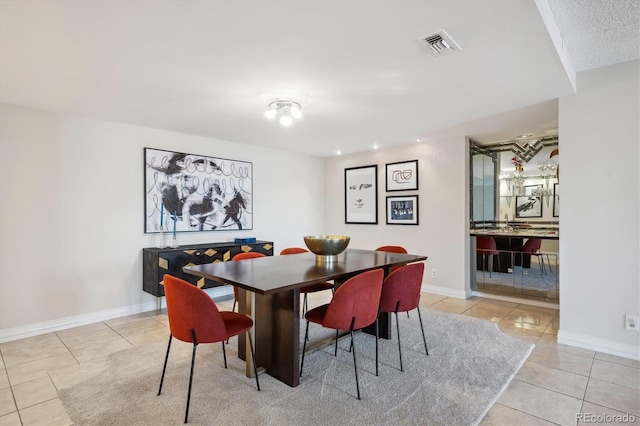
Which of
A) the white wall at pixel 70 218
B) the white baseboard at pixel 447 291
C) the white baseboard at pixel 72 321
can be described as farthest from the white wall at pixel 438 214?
the white baseboard at pixel 72 321

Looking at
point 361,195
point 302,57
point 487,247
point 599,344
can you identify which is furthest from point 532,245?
point 302,57

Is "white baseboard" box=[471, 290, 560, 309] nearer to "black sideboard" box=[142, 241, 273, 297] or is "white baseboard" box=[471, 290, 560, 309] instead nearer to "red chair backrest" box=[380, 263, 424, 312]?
"red chair backrest" box=[380, 263, 424, 312]

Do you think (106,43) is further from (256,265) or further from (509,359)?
(509,359)

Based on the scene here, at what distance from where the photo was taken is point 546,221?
479 cm

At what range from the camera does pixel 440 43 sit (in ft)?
7.00

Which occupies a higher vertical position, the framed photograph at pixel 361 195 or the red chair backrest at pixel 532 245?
the framed photograph at pixel 361 195

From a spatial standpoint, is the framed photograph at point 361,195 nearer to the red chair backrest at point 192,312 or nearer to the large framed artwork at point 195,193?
the large framed artwork at point 195,193

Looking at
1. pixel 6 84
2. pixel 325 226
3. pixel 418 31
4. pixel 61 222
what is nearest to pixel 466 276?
pixel 325 226

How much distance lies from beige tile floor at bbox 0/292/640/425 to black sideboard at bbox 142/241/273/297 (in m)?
0.44

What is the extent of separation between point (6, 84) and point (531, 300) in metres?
6.04

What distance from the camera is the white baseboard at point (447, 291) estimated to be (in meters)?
4.69

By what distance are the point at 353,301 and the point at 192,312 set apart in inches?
39.3

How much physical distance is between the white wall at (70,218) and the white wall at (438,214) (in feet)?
9.90

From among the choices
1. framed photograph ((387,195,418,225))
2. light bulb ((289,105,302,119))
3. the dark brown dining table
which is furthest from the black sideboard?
framed photograph ((387,195,418,225))
